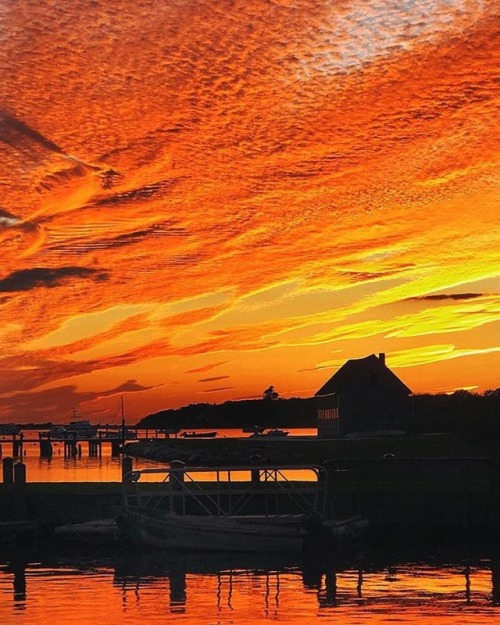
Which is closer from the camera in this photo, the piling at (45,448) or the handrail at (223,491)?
the handrail at (223,491)

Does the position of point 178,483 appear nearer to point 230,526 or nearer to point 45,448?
point 230,526

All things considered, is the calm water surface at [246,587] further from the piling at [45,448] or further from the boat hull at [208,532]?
the piling at [45,448]

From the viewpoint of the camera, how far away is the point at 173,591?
117ft

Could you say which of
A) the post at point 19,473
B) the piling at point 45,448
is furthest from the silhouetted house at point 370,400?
the post at point 19,473

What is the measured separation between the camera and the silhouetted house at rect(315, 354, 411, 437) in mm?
127000

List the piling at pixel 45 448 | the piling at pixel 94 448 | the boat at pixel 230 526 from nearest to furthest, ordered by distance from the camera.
Result: the boat at pixel 230 526 < the piling at pixel 45 448 < the piling at pixel 94 448

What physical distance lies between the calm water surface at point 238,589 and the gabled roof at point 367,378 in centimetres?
8485

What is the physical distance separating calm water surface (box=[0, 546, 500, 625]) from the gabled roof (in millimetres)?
84851

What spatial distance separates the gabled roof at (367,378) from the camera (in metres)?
128

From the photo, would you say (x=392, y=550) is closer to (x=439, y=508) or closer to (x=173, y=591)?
(x=439, y=508)

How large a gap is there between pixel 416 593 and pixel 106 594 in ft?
31.0

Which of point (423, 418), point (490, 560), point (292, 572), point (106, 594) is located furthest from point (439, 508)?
point (423, 418)

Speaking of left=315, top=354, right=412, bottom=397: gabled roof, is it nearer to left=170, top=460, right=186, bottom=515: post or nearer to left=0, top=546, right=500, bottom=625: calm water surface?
left=170, top=460, right=186, bottom=515: post

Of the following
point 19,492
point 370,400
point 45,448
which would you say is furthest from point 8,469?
point 45,448
